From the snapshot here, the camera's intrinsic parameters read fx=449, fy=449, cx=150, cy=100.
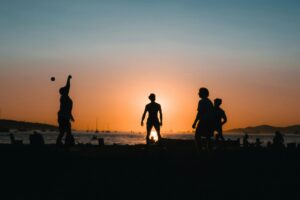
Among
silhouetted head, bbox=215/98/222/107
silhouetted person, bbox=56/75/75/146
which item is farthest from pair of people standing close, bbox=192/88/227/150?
silhouetted person, bbox=56/75/75/146

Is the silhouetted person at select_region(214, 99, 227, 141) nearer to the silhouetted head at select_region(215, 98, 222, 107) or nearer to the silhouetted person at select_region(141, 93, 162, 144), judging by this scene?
the silhouetted head at select_region(215, 98, 222, 107)

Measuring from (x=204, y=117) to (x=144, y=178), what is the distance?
6.79 m

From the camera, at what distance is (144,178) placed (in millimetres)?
10469

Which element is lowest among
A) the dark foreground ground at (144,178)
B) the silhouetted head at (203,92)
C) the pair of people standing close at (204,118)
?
the dark foreground ground at (144,178)

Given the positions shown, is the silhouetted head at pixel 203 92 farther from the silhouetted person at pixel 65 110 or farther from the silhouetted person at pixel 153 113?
the silhouetted person at pixel 65 110

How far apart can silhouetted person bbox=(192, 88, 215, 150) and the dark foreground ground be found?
2712mm

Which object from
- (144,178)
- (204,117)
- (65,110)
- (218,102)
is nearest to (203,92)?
(204,117)

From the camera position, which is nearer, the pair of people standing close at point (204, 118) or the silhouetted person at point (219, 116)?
the pair of people standing close at point (204, 118)

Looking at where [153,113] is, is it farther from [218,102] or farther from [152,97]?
[218,102]

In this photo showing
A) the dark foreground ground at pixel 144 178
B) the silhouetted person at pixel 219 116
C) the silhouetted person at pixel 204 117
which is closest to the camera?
the dark foreground ground at pixel 144 178

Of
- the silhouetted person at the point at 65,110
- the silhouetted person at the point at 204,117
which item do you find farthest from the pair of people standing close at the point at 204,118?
the silhouetted person at the point at 65,110

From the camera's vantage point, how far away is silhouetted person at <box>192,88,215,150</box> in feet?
55.1

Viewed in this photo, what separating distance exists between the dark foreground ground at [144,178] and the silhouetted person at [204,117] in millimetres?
2712

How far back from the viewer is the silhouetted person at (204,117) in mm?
16797
